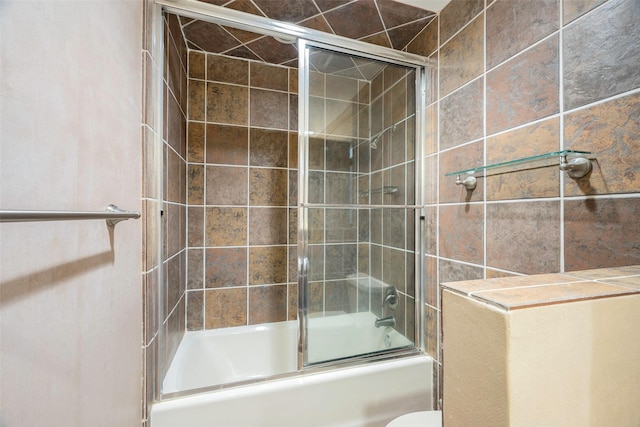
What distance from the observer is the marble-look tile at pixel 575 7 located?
671 mm

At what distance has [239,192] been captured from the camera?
5.55ft

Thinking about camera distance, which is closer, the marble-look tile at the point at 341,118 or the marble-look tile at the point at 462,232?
the marble-look tile at the point at 462,232

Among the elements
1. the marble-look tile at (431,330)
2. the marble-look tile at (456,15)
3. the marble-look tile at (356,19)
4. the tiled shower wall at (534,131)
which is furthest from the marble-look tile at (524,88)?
the marble-look tile at (431,330)

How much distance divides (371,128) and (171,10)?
1.04m

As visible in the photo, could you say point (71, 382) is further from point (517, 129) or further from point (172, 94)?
point (517, 129)

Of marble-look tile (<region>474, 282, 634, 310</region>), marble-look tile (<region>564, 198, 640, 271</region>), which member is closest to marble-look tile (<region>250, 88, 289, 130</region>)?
marble-look tile (<region>564, 198, 640, 271</region>)

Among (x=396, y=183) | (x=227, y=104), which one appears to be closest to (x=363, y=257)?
(x=396, y=183)

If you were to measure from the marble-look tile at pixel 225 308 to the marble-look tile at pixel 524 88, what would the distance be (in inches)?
67.1

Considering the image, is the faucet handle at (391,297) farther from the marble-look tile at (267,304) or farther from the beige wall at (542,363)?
the beige wall at (542,363)

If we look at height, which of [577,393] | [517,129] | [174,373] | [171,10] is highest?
[171,10]

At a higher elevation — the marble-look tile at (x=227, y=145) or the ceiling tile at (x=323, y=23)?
the ceiling tile at (x=323, y=23)

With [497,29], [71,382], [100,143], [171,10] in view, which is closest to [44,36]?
[100,143]

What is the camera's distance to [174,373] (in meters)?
1.16

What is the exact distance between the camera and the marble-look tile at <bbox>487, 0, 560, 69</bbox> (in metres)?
0.78
